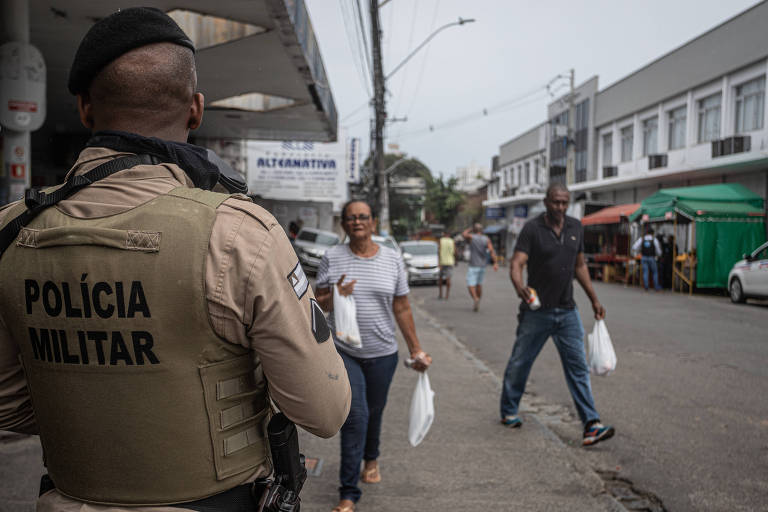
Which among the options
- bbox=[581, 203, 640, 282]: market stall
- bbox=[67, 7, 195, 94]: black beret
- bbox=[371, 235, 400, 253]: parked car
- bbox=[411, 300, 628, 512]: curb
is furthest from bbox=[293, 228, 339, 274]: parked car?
bbox=[67, 7, 195, 94]: black beret

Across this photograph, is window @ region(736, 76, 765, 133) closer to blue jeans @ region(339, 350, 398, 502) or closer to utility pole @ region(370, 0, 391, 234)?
utility pole @ region(370, 0, 391, 234)

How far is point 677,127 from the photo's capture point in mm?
28359

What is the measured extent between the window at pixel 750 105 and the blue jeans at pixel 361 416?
23.0 m

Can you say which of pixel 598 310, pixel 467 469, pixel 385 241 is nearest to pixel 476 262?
pixel 385 241

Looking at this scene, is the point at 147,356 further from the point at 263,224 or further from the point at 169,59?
the point at 169,59

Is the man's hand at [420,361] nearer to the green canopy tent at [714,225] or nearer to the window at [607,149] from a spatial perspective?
the green canopy tent at [714,225]

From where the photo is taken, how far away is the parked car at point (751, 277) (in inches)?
585

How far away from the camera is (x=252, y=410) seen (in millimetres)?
1506

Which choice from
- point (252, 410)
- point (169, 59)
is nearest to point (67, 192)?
point (169, 59)

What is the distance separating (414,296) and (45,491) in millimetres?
17179

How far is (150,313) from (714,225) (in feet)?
66.9

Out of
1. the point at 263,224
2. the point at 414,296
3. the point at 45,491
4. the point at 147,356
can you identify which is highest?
the point at 263,224

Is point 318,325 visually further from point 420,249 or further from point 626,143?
point 626,143

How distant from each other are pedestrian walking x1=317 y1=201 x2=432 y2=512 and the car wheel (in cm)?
1452
